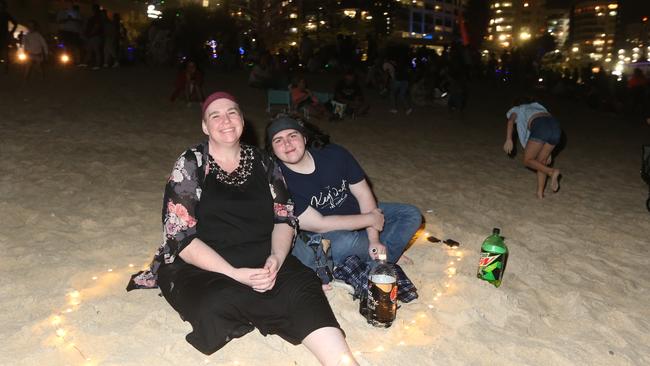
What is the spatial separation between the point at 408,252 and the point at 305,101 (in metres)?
7.81

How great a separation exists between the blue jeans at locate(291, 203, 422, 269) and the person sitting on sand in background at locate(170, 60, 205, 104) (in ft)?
28.1

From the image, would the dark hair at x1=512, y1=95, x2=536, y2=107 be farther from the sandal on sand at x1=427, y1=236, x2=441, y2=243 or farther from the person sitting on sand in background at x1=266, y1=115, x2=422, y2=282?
the person sitting on sand in background at x1=266, y1=115, x2=422, y2=282

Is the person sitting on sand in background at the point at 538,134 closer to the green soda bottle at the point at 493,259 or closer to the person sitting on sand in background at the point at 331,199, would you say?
the green soda bottle at the point at 493,259

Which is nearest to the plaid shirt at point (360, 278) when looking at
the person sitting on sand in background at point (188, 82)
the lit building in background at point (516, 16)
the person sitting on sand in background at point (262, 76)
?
the person sitting on sand in background at point (188, 82)

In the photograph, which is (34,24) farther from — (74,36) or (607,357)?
(607,357)

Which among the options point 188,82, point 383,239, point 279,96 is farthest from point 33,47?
point 383,239

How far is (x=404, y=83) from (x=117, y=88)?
766 centimetres

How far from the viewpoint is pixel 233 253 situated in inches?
126

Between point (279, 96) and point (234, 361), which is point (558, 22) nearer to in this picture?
point (279, 96)

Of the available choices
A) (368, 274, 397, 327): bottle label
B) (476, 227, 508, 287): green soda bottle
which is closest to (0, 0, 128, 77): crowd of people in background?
(368, 274, 397, 327): bottle label

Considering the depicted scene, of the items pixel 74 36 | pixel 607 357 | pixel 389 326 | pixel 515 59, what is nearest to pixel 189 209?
pixel 389 326

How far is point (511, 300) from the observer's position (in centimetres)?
382

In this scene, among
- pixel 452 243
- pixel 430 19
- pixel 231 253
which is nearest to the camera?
pixel 231 253

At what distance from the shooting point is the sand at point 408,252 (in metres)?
3.17
